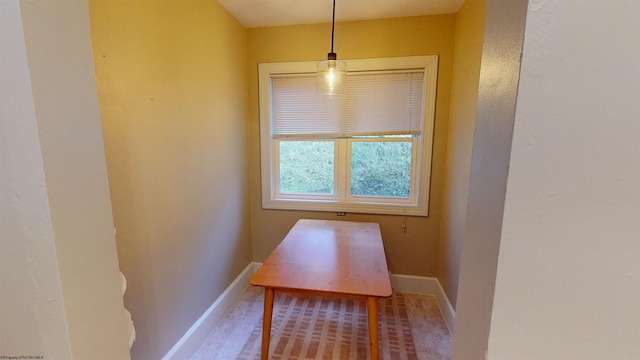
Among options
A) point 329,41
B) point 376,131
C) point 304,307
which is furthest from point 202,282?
point 329,41

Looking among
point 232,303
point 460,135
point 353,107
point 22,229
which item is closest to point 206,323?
point 232,303

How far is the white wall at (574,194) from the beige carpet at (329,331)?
1658 millimetres

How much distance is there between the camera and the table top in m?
1.42

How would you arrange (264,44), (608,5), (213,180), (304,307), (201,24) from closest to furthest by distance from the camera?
(608,5)
(201,24)
(213,180)
(304,307)
(264,44)

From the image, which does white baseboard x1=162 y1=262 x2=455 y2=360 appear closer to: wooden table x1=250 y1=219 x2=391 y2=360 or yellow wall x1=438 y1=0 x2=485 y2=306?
yellow wall x1=438 y1=0 x2=485 y2=306

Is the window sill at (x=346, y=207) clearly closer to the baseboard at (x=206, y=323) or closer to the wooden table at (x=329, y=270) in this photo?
the wooden table at (x=329, y=270)

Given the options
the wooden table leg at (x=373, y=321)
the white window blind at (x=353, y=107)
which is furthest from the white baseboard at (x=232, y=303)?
the white window blind at (x=353, y=107)

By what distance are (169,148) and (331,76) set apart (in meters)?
1.07

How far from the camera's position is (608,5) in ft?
1.24

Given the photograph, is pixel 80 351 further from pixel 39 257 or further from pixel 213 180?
pixel 213 180

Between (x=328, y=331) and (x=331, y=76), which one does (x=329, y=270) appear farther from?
(x=331, y=76)

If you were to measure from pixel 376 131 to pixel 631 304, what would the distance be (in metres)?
2.17

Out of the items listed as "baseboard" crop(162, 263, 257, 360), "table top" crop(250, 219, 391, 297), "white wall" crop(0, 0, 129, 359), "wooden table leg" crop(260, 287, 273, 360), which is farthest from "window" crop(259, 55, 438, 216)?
"white wall" crop(0, 0, 129, 359)

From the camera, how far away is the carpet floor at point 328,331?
1.85 metres
